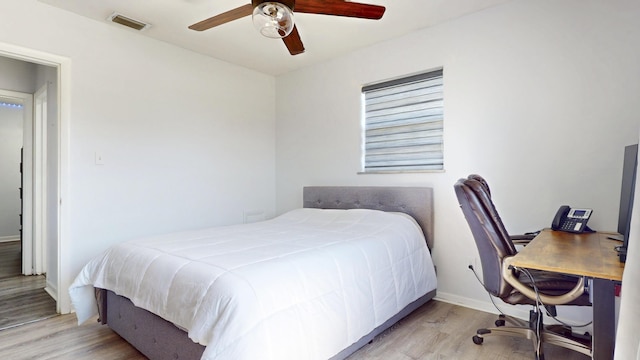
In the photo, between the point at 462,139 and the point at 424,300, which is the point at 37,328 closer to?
the point at 424,300

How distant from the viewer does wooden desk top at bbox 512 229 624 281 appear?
1218 millimetres

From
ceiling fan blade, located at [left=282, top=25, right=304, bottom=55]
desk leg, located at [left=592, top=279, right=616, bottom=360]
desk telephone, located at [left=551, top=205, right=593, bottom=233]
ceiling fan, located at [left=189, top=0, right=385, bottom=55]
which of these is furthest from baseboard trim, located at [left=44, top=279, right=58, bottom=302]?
desk telephone, located at [left=551, top=205, right=593, bottom=233]

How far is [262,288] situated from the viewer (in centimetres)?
147

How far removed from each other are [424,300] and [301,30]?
2595mm

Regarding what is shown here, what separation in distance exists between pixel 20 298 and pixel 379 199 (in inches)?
136

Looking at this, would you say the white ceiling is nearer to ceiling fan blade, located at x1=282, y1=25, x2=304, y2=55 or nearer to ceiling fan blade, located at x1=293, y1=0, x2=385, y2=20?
ceiling fan blade, located at x1=282, y1=25, x2=304, y2=55

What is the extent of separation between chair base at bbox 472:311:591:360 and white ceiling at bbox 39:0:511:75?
2.39 meters

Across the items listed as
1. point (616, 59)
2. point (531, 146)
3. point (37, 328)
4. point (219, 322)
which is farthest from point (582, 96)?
point (37, 328)

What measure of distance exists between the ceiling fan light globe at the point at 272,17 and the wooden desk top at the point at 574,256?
1.59 meters

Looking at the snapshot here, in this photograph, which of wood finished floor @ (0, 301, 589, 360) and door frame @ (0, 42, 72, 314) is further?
door frame @ (0, 42, 72, 314)

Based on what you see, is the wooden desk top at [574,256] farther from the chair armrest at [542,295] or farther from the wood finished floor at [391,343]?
the wood finished floor at [391,343]

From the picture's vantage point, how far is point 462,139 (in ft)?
9.32

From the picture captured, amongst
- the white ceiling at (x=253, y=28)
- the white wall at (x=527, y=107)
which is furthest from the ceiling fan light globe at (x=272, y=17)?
the white wall at (x=527, y=107)

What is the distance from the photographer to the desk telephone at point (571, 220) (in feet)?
6.86
